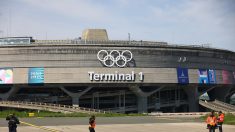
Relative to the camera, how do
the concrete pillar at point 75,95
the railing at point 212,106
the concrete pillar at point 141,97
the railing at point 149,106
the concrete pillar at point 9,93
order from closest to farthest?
the concrete pillar at point 75,95, the concrete pillar at point 9,93, the concrete pillar at point 141,97, the railing at point 149,106, the railing at point 212,106

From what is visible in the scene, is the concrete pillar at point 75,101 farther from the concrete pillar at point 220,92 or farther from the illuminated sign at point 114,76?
the concrete pillar at point 220,92

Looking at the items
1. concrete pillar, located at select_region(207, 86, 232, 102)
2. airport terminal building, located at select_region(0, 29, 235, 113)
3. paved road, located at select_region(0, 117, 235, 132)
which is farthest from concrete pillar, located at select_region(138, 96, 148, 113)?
paved road, located at select_region(0, 117, 235, 132)

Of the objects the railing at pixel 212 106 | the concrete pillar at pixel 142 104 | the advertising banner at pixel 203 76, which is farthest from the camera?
the advertising banner at pixel 203 76

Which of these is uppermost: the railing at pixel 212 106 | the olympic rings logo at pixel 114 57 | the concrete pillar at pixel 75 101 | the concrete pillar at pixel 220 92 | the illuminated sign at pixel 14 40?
the illuminated sign at pixel 14 40

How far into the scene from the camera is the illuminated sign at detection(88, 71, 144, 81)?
110 m

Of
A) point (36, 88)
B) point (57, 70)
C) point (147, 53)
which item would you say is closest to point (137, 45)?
point (147, 53)

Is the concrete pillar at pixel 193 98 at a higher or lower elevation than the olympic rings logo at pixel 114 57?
lower

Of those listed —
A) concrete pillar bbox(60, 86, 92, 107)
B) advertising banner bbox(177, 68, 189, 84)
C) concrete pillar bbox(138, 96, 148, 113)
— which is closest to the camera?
concrete pillar bbox(60, 86, 92, 107)

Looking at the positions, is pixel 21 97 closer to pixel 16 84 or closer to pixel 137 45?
pixel 16 84

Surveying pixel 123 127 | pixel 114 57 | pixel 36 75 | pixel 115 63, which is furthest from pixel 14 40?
pixel 123 127

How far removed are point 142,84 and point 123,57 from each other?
28.4 ft

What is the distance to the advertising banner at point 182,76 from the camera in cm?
11644

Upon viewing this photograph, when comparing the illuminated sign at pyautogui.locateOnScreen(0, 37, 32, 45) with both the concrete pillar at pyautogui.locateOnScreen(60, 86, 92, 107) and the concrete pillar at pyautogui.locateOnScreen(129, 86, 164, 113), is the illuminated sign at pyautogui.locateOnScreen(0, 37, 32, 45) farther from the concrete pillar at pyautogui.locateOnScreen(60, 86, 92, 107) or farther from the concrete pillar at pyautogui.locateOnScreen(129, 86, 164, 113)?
the concrete pillar at pyautogui.locateOnScreen(129, 86, 164, 113)

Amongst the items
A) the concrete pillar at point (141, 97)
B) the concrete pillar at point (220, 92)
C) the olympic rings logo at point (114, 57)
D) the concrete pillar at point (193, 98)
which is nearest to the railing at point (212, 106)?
the concrete pillar at point (193, 98)
